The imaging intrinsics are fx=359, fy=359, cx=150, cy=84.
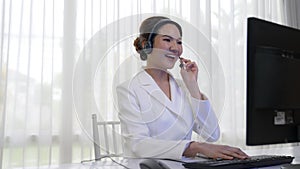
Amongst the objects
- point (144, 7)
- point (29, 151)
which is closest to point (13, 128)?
point (29, 151)

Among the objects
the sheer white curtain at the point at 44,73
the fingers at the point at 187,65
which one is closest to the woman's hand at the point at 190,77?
the fingers at the point at 187,65

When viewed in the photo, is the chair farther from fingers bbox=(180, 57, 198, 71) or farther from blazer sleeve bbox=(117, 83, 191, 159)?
fingers bbox=(180, 57, 198, 71)

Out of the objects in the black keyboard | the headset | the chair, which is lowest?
the black keyboard

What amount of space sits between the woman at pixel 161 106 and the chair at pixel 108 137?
0.10 feet

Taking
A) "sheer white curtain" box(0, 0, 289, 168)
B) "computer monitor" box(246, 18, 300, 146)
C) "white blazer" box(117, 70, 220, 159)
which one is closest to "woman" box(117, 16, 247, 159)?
"white blazer" box(117, 70, 220, 159)

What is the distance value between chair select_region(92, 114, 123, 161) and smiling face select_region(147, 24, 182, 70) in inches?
8.7

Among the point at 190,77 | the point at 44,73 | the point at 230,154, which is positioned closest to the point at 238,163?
the point at 230,154

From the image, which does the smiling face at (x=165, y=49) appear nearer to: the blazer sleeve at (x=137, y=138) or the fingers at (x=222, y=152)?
the blazer sleeve at (x=137, y=138)

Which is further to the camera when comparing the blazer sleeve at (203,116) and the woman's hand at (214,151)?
the blazer sleeve at (203,116)

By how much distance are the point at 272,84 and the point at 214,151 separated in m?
0.25

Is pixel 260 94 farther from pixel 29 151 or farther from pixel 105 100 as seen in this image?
pixel 29 151

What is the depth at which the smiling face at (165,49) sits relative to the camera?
1054 mm

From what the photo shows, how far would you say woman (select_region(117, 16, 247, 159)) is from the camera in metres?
1.03

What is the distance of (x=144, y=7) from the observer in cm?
243
